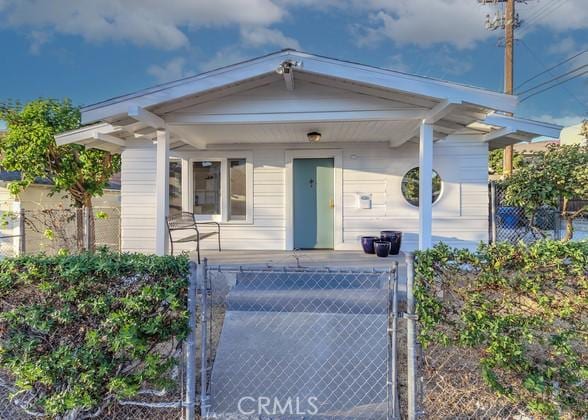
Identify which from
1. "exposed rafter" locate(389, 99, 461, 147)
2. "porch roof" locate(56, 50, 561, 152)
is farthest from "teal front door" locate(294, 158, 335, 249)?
"exposed rafter" locate(389, 99, 461, 147)

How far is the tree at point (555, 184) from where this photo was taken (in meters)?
5.33

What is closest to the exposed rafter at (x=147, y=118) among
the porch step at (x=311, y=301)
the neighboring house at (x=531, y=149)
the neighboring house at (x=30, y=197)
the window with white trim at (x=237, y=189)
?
the window with white trim at (x=237, y=189)

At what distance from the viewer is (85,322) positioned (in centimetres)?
210

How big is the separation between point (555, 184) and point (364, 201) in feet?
10.2

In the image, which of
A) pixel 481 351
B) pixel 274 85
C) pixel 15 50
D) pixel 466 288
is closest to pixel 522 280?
pixel 466 288

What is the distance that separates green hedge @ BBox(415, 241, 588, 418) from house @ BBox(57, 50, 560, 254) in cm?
243

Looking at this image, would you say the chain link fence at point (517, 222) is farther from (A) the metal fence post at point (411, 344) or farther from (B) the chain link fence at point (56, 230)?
(B) the chain link fence at point (56, 230)

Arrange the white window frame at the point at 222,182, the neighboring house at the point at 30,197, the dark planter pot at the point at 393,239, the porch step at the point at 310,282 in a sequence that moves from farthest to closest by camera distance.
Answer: the neighboring house at the point at 30,197
the white window frame at the point at 222,182
the dark planter pot at the point at 393,239
the porch step at the point at 310,282

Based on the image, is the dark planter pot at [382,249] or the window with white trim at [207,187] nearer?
the dark planter pot at [382,249]

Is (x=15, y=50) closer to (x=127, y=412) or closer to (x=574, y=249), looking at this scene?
(x=127, y=412)

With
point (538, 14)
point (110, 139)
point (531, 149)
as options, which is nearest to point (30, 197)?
point (110, 139)

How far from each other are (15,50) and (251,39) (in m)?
7.32

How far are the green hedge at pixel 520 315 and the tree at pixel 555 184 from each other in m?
4.17

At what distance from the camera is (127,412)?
2271 millimetres
